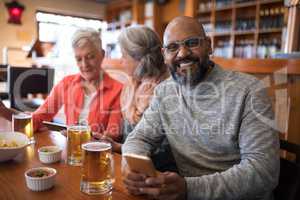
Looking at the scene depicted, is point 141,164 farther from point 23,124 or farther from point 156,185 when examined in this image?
point 23,124

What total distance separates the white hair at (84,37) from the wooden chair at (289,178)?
1161 millimetres

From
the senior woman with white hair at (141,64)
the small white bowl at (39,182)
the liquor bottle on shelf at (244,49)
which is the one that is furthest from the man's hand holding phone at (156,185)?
the liquor bottle on shelf at (244,49)

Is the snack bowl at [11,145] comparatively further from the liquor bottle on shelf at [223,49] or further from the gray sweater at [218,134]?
the liquor bottle on shelf at [223,49]

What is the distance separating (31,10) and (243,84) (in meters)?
6.46

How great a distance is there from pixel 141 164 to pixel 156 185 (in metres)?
0.07

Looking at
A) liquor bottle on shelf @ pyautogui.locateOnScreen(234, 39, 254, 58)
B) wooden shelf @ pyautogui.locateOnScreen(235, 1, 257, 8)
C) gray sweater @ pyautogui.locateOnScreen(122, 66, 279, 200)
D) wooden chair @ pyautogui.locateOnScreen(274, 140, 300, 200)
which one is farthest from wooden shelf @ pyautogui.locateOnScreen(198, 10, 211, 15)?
wooden chair @ pyautogui.locateOnScreen(274, 140, 300, 200)

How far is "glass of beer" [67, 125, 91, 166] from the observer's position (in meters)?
1.01

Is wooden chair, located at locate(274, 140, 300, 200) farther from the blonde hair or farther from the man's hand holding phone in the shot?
the blonde hair

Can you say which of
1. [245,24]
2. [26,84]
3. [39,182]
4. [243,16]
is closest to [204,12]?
[243,16]

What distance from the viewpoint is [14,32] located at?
242 inches

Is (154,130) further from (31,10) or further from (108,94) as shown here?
(31,10)

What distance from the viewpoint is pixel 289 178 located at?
1007 millimetres

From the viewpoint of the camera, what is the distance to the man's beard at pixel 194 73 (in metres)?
1.11

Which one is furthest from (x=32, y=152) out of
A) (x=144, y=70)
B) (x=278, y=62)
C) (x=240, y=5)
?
(x=240, y=5)
